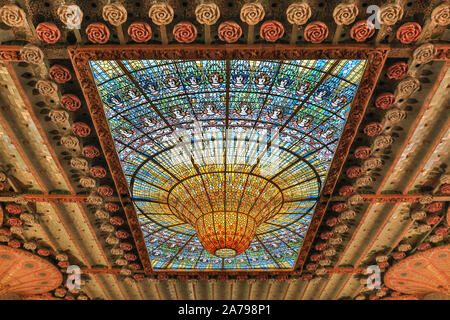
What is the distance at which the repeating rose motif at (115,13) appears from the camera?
293 inches

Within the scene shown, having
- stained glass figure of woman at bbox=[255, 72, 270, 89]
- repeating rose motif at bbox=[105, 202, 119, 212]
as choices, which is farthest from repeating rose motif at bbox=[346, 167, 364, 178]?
repeating rose motif at bbox=[105, 202, 119, 212]

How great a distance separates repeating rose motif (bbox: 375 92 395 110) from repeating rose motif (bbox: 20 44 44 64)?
8.06 metres

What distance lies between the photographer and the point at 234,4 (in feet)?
25.9

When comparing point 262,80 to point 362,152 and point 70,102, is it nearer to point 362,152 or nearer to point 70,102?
point 362,152

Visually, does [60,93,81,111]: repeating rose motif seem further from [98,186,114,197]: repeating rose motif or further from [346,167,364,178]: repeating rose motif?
[346,167,364,178]: repeating rose motif

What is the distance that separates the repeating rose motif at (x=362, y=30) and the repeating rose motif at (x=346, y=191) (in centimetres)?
611

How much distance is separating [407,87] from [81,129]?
8.56 meters

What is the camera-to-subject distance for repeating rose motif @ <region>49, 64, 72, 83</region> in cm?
866

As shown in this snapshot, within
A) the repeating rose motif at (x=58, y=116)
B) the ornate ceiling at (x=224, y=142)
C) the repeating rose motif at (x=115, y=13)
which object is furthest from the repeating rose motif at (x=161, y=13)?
the repeating rose motif at (x=58, y=116)

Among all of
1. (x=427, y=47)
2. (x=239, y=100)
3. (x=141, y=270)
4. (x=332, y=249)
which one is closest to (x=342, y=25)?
(x=427, y=47)

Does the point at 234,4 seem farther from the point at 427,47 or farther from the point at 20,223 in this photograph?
the point at 20,223

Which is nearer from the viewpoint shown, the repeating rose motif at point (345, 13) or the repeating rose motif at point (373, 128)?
the repeating rose motif at point (345, 13)

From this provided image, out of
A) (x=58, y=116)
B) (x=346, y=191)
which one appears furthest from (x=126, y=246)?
(x=346, y=191)

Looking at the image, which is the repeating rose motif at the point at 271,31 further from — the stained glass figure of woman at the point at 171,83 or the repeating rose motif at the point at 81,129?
the repeating rose motif at the point at 81,129
